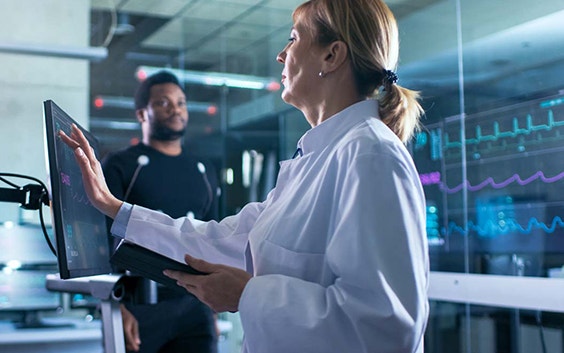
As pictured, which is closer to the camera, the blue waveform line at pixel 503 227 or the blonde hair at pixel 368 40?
the blonde hair at pixel 368 40

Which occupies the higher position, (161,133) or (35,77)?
(35,77)

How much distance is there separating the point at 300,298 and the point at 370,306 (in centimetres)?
11

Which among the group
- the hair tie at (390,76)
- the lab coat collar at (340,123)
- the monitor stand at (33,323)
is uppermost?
the hair tie at (390,76)

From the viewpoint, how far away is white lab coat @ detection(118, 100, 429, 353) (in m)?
1.11

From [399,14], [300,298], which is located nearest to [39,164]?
[399,14]

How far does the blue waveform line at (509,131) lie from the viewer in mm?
2840

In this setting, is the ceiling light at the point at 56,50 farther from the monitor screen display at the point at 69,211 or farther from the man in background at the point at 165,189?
the monitor screen display at the point at 69,211

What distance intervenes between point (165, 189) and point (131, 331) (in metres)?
A: 0.53

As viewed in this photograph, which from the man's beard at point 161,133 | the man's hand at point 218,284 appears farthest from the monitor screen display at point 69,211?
the man's beard at point 161,133

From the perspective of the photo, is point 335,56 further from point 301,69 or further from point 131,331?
point 131,331

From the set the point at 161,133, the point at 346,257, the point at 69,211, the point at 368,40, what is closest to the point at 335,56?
the point at 368,40

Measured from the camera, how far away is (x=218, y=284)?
1.24 metres

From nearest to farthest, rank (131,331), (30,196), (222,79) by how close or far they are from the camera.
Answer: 1. (30,196)
2. (131,331)
3. (222,79)

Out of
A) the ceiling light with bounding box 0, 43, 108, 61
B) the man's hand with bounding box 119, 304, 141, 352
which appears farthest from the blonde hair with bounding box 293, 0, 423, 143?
the ceiling light with bounding box 0, 43, 108, 61
